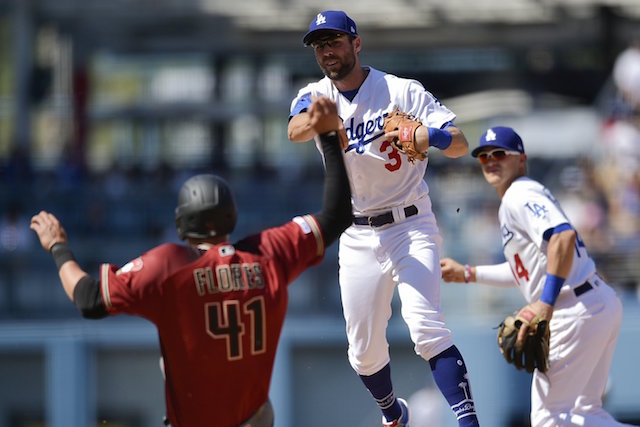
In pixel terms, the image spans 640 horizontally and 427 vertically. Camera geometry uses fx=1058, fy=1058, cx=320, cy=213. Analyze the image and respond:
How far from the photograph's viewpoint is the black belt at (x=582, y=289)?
5.61m

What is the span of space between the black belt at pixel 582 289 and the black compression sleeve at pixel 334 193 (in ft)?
6.38

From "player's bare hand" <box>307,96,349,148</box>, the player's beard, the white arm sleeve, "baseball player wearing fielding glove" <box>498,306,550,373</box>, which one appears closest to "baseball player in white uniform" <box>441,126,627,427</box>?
"baseball player wearing fielding glove" <box>498,306,550,373</box>

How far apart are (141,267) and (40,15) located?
15107 millimetres

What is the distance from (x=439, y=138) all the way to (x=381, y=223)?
0.70 meters

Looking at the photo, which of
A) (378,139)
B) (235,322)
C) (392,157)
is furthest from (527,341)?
(235,322)

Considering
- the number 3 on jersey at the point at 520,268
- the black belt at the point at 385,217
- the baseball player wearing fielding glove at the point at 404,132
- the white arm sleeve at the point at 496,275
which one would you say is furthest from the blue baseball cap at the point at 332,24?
the white arm sleeve at the point at 496,275

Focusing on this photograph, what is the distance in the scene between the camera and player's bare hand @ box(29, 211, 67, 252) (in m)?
4.20

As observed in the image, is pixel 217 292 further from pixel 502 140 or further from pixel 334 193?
pixel 502 140

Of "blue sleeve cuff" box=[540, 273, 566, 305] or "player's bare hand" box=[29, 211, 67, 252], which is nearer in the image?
"player's bare hand" box=[29, 211, 67, 252]

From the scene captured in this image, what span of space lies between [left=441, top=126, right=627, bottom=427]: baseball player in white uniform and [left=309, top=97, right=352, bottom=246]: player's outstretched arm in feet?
5.53

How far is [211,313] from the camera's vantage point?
393 cm

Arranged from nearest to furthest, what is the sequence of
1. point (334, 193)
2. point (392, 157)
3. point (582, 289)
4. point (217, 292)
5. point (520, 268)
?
1. point (217, 292)
2. point (334, 193)
3. point (392, 157)
4. point (582, 289)
5. point (520, 268)

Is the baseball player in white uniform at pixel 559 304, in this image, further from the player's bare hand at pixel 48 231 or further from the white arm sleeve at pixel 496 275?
the player's bare hand at pixel 48 231

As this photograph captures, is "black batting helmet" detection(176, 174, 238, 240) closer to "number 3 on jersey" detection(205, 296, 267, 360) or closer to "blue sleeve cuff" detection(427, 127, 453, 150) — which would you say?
"number 3 on jersey" detection(205, 296, 267, 360)
